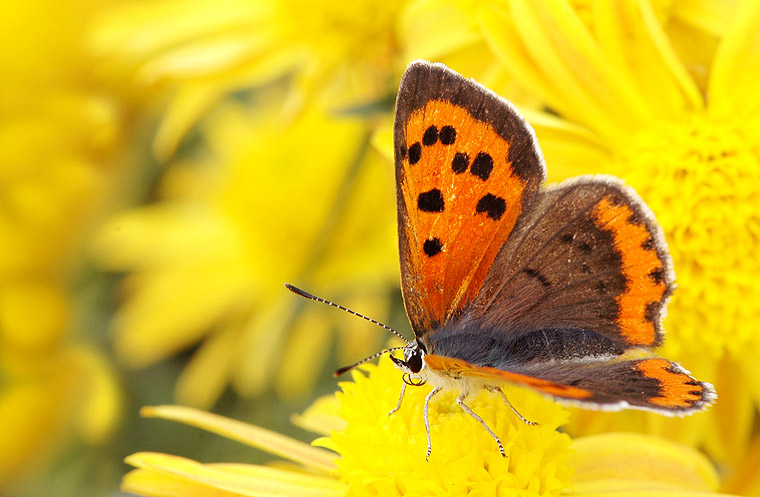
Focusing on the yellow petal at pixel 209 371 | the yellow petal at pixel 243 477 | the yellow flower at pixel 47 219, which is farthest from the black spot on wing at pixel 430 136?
the yellow petal at pixel 209 371

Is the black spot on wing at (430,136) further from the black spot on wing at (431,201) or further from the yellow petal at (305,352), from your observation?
the yellow petal at (305,352)

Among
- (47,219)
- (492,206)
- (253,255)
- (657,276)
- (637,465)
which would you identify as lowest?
(637,465)

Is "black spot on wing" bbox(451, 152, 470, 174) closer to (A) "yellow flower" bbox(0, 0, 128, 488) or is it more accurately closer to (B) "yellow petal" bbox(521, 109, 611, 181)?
(B) "yellow petal" bbox(521, 109, 611, 181)

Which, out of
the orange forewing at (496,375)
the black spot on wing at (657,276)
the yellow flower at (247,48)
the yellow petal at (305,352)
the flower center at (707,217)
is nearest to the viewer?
the orange forewing at (496,375)

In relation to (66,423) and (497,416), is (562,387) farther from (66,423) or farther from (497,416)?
(66,423)

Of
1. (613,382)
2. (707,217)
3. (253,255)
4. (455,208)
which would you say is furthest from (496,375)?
(253,255)

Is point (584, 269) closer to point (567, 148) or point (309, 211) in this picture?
point (567, 148)

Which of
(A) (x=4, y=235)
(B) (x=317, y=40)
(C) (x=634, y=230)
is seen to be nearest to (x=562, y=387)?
(C) (x=634, y=230)
